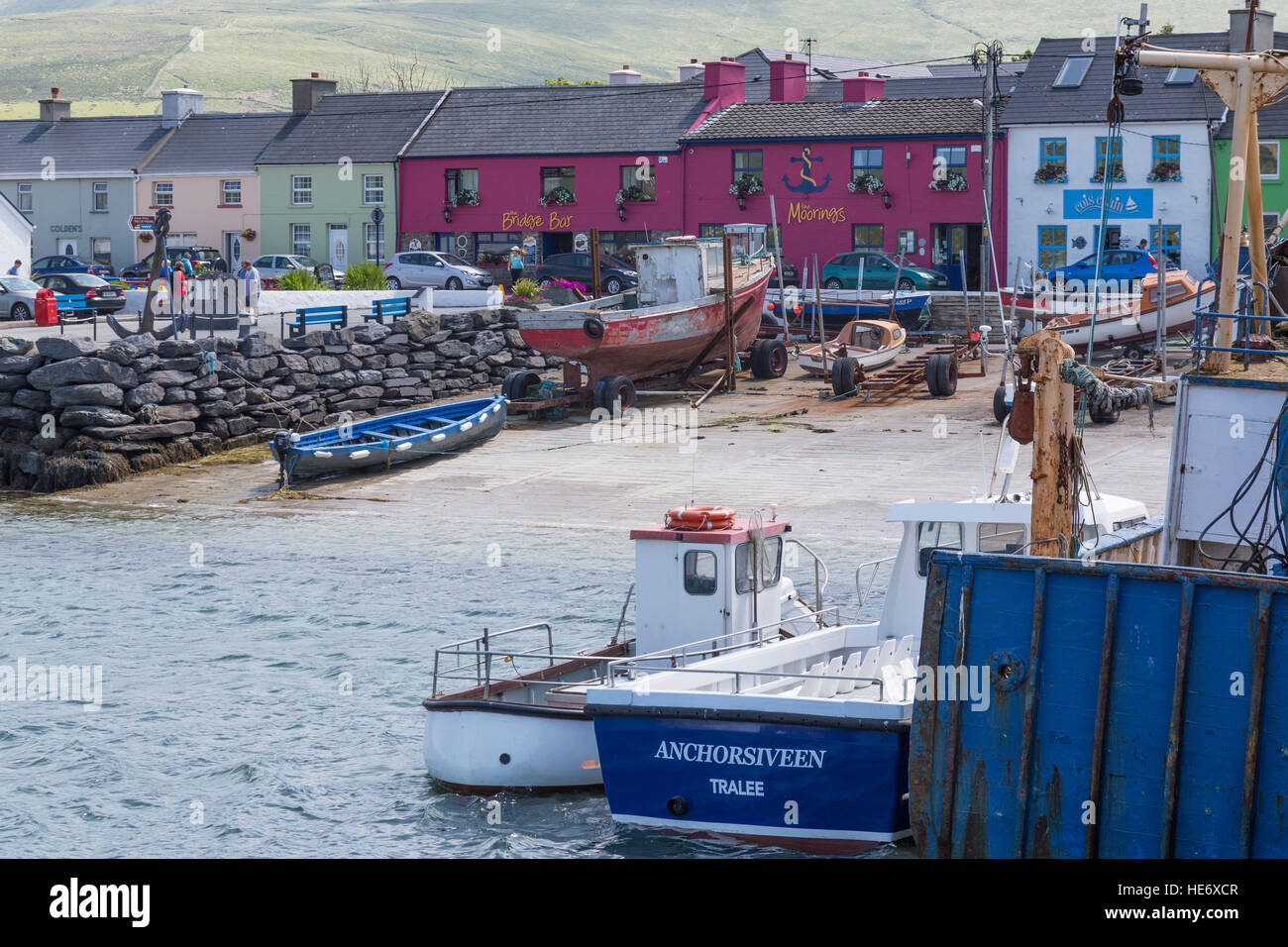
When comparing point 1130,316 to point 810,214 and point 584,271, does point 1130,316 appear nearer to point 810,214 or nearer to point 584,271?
point 810,214

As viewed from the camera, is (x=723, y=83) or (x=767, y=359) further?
(x=723, y=83)

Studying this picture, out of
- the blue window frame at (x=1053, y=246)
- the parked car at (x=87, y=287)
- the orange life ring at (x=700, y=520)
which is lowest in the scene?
the orange life ring at (x=700, y=520)

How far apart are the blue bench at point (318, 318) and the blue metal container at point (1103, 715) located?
24.3m

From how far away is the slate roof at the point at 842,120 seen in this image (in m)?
47.2

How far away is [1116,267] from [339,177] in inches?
1177

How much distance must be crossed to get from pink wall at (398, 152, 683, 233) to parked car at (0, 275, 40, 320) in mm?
16577

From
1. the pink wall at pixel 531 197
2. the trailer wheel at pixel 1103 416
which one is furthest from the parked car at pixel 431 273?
the trailer wheel at pixel 1103 416

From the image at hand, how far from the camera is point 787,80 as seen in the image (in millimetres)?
53562

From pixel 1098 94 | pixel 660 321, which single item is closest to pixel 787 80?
pixel 1098 94

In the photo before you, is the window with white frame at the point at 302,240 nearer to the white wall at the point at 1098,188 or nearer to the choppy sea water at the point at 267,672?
the white wall at the point at 1098,188

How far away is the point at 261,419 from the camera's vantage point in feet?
100

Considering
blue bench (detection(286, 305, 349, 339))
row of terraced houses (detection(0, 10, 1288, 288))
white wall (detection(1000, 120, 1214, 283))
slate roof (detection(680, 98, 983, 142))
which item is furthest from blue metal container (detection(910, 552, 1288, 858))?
slate roof (detection(680, 98, 983, 142))
